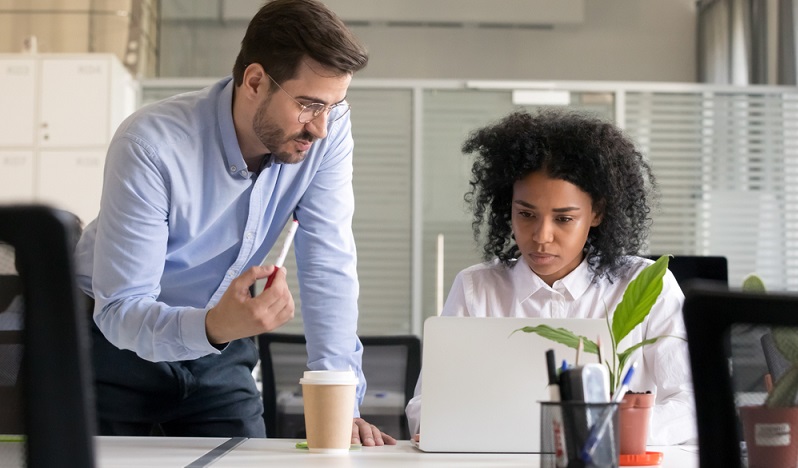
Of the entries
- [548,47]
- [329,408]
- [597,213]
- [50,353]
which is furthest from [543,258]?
[548,47]

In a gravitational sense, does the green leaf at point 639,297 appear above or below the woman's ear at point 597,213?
below

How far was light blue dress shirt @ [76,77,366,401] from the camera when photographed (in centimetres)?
165

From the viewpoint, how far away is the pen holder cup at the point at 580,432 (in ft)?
3.55

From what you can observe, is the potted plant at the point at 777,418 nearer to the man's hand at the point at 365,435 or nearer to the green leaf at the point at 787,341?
the green leaf at the point at 787,341

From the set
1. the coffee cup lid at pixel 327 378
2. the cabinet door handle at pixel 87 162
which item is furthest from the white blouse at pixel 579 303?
the cabinet door handle at pixel 87 162

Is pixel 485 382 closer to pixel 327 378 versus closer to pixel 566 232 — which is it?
pixel 327 378

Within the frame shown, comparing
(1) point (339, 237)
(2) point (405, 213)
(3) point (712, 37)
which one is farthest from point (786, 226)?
(1) point (339, 237)

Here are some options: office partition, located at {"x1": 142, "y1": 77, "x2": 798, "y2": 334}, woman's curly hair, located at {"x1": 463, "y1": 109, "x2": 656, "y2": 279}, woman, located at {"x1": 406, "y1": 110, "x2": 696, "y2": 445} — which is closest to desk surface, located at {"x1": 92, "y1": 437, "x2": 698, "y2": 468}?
woman, located at {"x1": 406, "y1": 110, "x2": 696, "y2": 445}

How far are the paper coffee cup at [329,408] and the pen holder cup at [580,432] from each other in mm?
415

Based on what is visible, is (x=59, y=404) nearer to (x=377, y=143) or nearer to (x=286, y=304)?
(x=286, y=304)

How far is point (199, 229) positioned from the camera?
71.8 inches

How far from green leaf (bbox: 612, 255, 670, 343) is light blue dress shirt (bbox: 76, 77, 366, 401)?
677 millimetres

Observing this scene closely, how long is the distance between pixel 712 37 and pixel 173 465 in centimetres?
564

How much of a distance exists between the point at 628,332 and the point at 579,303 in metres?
0.71
